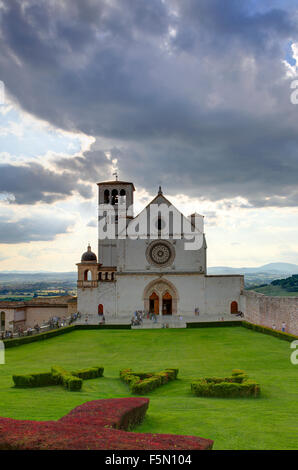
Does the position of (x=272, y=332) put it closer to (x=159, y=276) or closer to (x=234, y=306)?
(x=234, y=306)

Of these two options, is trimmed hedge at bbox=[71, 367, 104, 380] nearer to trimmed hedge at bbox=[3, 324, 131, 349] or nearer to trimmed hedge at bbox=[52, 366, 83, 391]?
trimmed hedge at bbox=[52, 366, 83, 391]

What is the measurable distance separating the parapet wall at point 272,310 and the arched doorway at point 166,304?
8.62 m

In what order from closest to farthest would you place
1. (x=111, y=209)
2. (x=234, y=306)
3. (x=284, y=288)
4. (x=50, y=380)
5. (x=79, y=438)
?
(x=79, y=438)
(x=50, y=380)
(x=234, y=306)
(x=111, y=209)
(x=284, y=288)

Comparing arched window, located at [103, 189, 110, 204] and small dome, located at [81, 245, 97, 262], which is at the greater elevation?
arched window, located at [103, 189, 110, 204]

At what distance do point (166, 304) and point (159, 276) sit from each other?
11.2ft

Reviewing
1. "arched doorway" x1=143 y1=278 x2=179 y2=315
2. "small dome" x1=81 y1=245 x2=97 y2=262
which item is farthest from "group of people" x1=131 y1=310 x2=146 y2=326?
"small dome" x1=81 y1=245 x2=97 y2=262

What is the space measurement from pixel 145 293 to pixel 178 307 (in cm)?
413

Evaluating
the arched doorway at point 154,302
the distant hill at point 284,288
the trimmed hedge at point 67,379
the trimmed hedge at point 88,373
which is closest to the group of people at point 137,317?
the arched doorway at point 154,302

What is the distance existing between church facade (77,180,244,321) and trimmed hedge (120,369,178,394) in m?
29.1

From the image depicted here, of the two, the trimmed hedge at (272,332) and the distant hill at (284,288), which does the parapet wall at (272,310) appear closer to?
the trimmed hedge at (272,332)

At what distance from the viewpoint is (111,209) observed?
52.5 metres

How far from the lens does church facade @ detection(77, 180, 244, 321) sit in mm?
46188

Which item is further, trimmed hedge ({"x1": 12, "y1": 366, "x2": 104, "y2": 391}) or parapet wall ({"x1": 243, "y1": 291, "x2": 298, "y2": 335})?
parapet wall ({"x1": 243, "y1": 291, "x2": 298, "y2": 335})

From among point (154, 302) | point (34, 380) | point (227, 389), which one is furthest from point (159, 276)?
point (227, 389)
